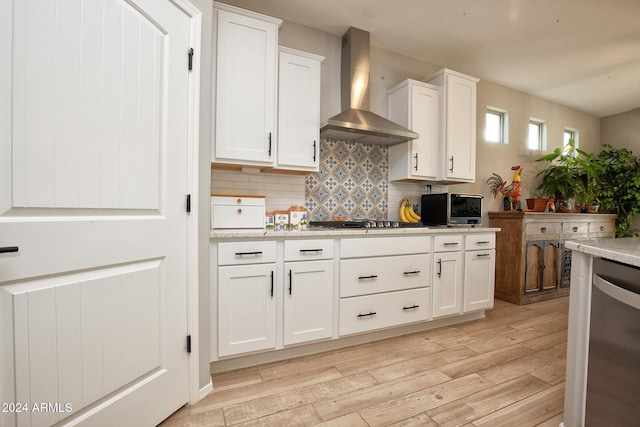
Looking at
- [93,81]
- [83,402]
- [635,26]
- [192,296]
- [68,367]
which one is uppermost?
[635,26]

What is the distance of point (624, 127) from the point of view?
488 centimetres

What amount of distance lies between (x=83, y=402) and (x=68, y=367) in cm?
17

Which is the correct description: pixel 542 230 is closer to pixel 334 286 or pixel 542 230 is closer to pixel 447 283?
pixel 447 283

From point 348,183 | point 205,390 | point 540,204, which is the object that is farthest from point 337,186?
point 540,204

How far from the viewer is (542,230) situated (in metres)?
3.52

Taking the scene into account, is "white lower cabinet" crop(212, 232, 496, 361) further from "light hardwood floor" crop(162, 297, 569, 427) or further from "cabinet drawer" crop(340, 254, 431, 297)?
"light hardwood floor" crop(162, 297, 569, 427)

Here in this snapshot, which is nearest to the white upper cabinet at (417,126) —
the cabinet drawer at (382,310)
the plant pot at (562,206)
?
the cabinet drawer at (382,310)

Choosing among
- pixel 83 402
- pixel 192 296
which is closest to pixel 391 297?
pixel 192 296

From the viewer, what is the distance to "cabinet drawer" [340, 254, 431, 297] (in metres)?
2.17

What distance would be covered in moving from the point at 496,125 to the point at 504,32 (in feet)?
5.07

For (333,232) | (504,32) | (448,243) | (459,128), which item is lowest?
(448,243)

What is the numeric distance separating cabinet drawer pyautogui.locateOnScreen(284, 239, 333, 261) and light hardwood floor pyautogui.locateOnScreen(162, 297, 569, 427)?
2.43 ft

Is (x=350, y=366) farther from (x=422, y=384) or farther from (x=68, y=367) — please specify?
(x=68, y=367)

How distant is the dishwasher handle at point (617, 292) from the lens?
35.4 inches
